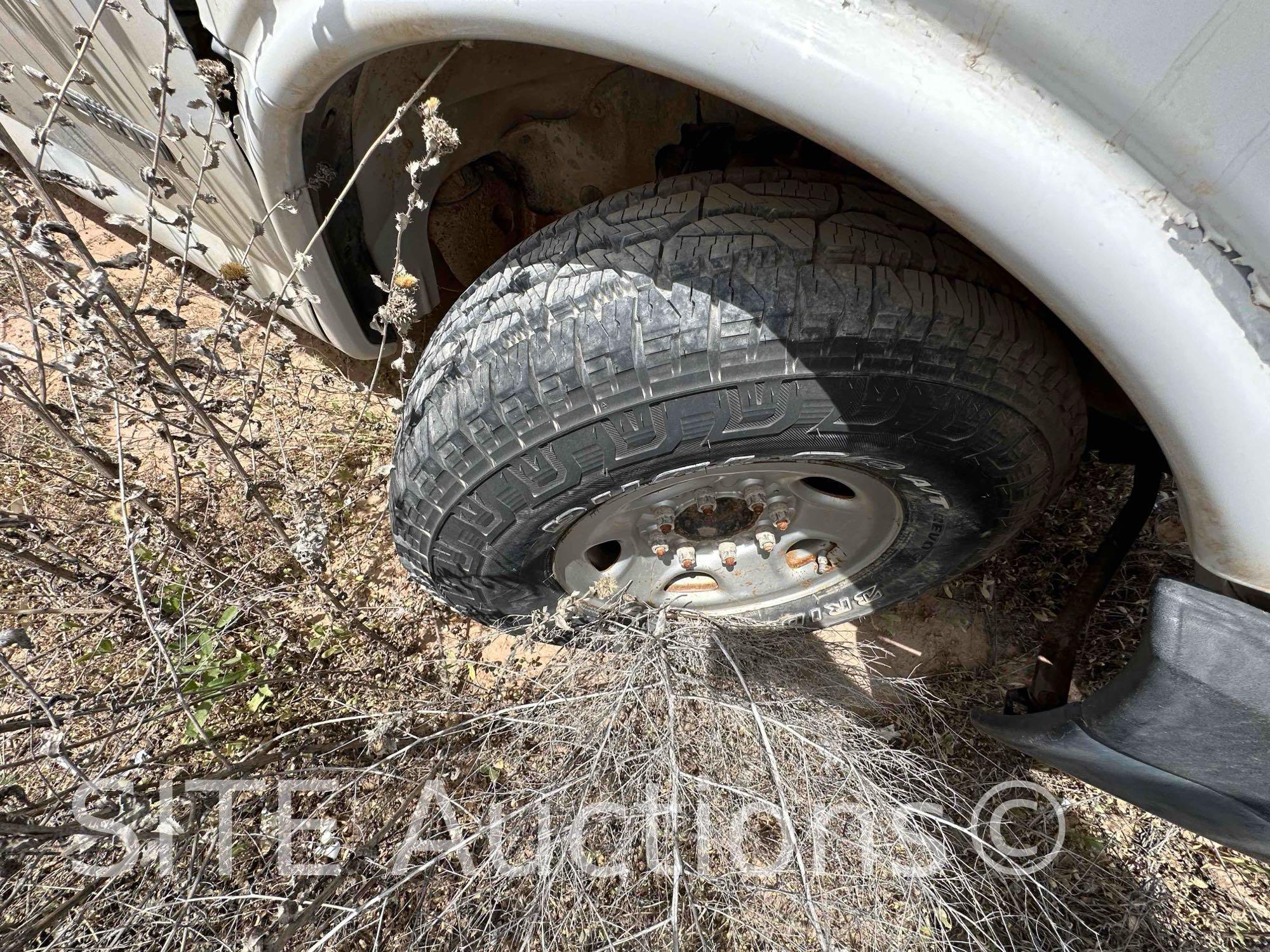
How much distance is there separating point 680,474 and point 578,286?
16.9 inches

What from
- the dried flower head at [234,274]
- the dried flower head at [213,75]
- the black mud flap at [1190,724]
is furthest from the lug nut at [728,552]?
the dried flower head at [213,75]

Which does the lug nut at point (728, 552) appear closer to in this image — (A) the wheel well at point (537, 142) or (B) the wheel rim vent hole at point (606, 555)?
(B) the wheel rim vent hole at point (606, 555)

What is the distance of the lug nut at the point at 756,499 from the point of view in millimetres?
1652

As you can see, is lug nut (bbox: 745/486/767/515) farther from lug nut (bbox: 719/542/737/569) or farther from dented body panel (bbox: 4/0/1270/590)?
dented body panel (bbox: 4/0/1270/590)

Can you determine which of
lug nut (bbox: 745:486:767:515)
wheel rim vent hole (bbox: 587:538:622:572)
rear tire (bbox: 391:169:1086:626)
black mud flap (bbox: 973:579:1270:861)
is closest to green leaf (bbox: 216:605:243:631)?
rear tire (bbox: 391:169:1086:626)

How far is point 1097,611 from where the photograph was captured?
2.07m

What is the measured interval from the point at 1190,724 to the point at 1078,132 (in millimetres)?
873

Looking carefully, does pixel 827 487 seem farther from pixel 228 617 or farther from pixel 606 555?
pixel 228 617

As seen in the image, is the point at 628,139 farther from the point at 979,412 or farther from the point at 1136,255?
the point at 1136,255

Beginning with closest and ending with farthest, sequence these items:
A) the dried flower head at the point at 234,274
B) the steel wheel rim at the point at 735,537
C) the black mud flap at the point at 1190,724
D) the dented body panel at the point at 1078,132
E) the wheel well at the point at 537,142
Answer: the dented body panel at the point at 1078,132 → the black mud flap at the point at 1190,724 → the wheel well at the point at 537,142 → the dried flower head at the point at 234,274 → the steel wheel rim at the point at 735,537

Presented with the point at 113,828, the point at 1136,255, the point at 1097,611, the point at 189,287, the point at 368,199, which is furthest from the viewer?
the point at 189,287

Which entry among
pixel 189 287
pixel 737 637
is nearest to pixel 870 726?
pixel 737 637

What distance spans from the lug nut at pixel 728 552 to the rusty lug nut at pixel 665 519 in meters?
0.18

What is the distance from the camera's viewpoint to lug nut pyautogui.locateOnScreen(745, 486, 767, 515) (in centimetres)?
165
